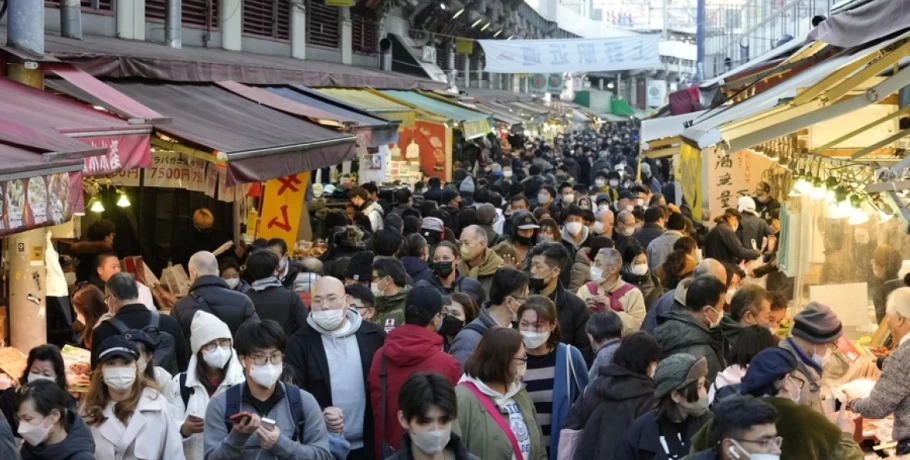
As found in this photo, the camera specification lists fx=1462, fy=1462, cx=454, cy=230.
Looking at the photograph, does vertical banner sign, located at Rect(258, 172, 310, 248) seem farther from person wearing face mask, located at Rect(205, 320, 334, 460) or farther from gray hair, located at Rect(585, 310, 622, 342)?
person wearing face mask, located at Rect(205, 320, 334, 460)

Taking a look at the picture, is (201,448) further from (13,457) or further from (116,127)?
(116,127)

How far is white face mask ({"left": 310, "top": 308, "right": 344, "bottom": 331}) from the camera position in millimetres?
7867

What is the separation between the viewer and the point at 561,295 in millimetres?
9352

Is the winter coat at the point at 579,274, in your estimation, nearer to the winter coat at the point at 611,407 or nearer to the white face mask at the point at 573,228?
the white face mask at the point at 573,228

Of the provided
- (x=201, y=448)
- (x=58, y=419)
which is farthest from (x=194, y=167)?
(x=58, y=419)

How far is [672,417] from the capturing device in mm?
6285

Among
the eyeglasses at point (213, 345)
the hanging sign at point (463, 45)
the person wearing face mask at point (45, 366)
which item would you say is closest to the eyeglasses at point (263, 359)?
the eyeglasses at point (213, 345)

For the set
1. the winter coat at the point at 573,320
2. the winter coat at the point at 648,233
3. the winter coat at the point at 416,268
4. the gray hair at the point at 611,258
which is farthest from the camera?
the winter coat at the point at 648,233

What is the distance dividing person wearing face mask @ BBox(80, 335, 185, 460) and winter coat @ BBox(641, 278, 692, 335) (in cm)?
362

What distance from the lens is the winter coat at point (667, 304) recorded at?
9.45 m

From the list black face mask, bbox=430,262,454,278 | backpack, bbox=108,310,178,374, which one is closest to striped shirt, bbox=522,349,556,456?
backpack, bbox=108,310,178,374

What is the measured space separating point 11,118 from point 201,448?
125 inches

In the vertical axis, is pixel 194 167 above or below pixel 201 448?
above

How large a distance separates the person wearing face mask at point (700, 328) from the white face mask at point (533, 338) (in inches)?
32.7
